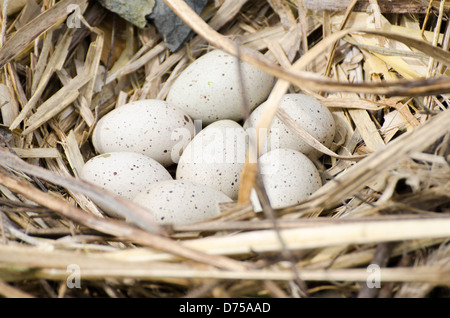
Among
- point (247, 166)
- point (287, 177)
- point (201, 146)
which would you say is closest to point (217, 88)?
point (201, 146)

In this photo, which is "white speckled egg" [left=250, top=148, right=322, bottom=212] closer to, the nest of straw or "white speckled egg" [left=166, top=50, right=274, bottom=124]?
the nest of straw

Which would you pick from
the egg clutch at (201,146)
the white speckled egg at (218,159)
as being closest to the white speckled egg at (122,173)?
the egg clutch at (201,146)

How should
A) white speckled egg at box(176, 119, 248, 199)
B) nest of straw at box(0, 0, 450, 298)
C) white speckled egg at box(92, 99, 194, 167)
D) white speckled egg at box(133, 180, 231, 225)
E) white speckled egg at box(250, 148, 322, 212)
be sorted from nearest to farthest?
1. nest of straw at box(0, 0, 450, 298)
2. white speckled egg at box(133, 180, 231, 225)
3. white speckled egg at box(250, 148, 322, 212)
4. white speckled egg at box(176, 119, 248, 199)
5. white speckled egg at box(92, 99, 194, 167)

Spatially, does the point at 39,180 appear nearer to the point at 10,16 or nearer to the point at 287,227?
the point at 10,16

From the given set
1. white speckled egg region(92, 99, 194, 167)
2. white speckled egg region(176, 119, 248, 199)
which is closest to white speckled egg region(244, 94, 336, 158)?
white speckled egg region(176, 119, 248, 199)

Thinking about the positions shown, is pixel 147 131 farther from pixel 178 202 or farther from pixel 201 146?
pixel 178 202
